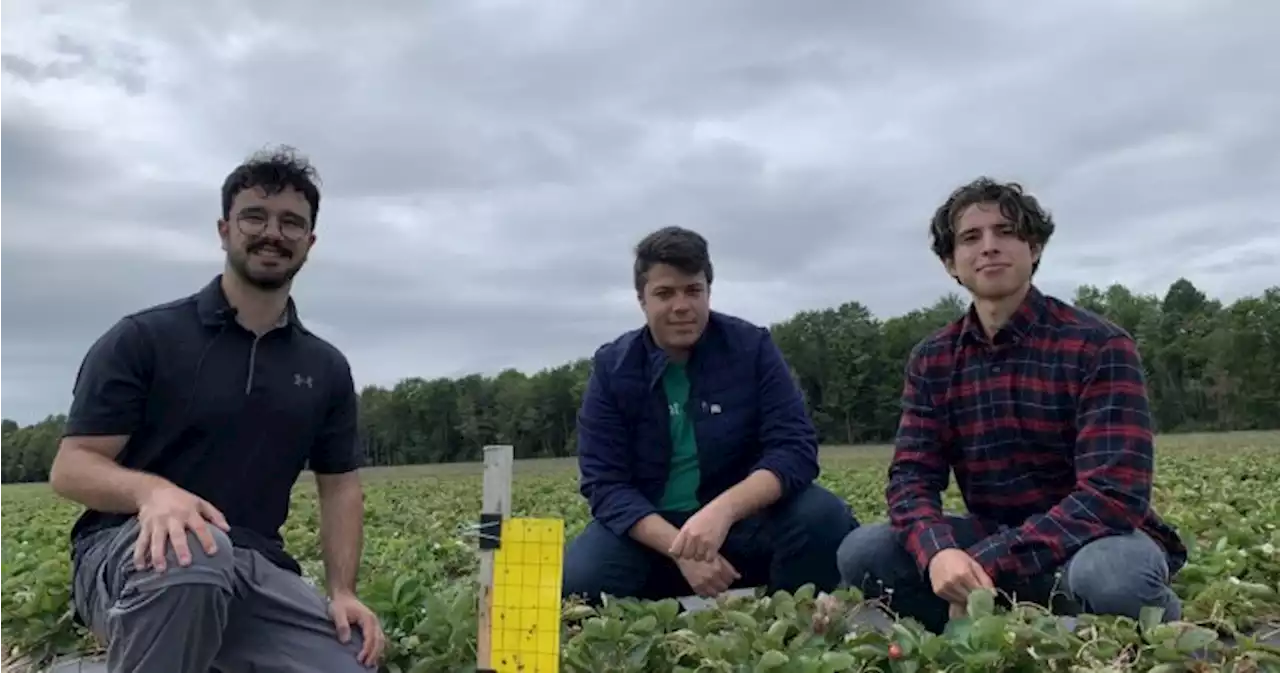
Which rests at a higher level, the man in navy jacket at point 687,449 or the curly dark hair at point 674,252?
the curly dark hair at point 674,252

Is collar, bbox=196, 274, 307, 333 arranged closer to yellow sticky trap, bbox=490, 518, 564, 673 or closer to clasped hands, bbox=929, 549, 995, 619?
yellow sticky trap, bbox=490, 518, 564, 673

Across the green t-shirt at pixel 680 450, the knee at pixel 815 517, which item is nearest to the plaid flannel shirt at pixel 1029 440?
the knee at pixel 815 517

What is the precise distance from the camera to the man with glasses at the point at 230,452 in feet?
8.37

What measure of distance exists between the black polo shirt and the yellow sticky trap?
922mm

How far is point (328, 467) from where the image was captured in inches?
127

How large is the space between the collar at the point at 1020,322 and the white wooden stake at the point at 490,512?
1.54 metres

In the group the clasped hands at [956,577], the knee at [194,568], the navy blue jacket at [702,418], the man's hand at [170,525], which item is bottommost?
the clasped hands at [956,577]

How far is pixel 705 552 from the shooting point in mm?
3381

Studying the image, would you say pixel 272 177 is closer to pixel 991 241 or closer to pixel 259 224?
pixel 259 224

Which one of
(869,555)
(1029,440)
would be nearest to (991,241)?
(1029,440)

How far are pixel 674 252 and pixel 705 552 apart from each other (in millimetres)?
947

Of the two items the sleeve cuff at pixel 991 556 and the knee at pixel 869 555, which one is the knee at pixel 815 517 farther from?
the sleeve cuff at pixel 991 556

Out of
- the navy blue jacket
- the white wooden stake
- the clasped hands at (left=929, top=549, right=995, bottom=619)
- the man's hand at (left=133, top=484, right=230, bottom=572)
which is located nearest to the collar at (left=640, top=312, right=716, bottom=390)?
the navy blue jacket

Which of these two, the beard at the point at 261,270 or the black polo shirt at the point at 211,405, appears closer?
the black polo shirt at the point at 211,405
